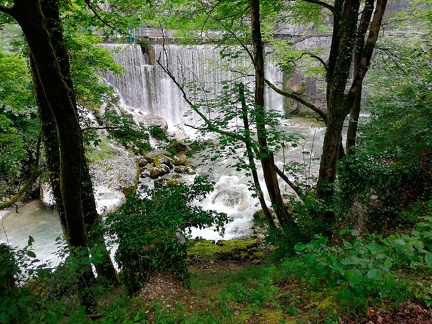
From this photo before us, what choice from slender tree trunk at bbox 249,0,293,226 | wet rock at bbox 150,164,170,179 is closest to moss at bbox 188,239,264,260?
slender tree trunk at bbox 249,0,293,226

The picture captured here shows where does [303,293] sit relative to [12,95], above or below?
below

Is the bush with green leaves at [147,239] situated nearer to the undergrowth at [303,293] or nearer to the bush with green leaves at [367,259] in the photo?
the undergrowth at [303,293]

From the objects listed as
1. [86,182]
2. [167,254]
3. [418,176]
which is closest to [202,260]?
[167,254]

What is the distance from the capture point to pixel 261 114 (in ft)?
13.5

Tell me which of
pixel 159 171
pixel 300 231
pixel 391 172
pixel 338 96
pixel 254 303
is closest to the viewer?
pixel 254 303

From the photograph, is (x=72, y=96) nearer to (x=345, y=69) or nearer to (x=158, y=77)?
(x=345, y=69)

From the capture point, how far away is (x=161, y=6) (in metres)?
5.46

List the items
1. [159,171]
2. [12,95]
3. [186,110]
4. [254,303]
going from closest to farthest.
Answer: [254,303]
[12,95]
[159,171]
[186,110]

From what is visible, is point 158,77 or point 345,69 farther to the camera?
point 158,77

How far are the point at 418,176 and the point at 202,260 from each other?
4754mm

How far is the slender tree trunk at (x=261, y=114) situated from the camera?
4.06 m

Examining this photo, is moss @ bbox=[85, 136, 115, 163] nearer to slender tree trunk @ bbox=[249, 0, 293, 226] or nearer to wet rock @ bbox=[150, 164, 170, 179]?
wet rock @ bbox=[150, 164, 170, 179]

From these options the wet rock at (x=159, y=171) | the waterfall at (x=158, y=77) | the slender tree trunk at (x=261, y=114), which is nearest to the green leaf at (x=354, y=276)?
the slender tree trunk at (x=261, y=114)

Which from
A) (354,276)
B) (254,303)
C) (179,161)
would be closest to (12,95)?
(254,303)
